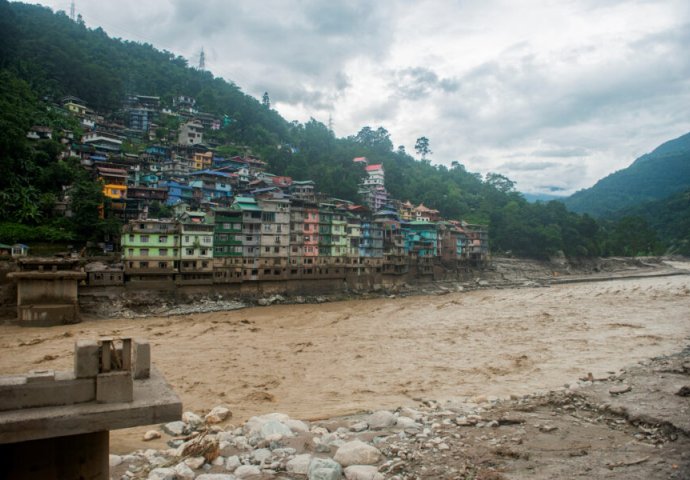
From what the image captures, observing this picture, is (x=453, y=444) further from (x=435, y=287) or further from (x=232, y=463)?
A: (x=435, y=287)

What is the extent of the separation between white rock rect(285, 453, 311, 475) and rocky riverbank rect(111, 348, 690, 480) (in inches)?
0.6

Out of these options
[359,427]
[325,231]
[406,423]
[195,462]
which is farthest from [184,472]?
[325,231]

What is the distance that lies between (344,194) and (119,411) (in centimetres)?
5598

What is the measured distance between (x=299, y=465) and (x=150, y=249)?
29024 millimetres

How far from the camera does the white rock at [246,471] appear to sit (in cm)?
704

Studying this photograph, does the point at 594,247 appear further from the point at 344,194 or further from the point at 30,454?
the point at 30,454

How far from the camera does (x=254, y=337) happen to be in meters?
24.6

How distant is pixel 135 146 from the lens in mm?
57469

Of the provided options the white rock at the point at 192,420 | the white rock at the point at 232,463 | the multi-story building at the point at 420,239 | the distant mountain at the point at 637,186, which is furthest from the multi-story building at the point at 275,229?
the distant mountain at the point at 637,186

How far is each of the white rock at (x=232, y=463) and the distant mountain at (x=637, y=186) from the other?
15890 centimetres

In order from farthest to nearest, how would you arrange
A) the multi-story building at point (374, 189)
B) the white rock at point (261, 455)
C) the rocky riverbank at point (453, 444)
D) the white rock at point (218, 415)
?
the multi-story building at point (374, 189) < the white rock at point (218, 415) < the white rock at point (261, 455) < the rocky riverbank at point (453, 444)

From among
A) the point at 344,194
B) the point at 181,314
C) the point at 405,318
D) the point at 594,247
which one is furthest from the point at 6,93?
the point at 594,247

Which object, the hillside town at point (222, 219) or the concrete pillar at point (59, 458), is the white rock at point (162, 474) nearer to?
the concrete pillar at point (59, 458)

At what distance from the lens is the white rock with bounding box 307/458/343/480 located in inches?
264
